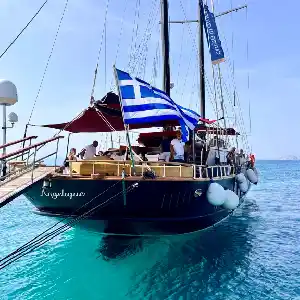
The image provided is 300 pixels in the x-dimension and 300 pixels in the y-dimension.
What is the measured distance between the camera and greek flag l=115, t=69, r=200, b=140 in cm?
929

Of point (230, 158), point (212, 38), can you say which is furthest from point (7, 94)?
point (212, 38)

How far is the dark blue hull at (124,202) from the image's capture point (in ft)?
30.9

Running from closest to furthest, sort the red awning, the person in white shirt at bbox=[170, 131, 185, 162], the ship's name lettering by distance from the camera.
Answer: the ship's name lettering → the person in white shirt at bbox=[170, 131, 185, 162] → the red awning

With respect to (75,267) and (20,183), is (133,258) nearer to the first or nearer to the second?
(75,267)

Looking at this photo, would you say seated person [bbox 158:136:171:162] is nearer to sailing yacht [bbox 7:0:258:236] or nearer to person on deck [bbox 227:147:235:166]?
sailing yacht [bbox 7:0:258:236]

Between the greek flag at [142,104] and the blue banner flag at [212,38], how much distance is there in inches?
360

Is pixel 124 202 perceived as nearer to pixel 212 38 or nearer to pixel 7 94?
pixel 7 94

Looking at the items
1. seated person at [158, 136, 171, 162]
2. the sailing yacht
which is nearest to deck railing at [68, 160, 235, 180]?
the sailing yacht

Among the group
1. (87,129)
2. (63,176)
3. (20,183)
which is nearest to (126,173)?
(63,176)

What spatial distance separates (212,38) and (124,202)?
12.6 metres

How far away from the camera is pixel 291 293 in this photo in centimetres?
841

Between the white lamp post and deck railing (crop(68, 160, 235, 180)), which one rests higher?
the white lamp post

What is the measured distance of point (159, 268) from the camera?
10070mm

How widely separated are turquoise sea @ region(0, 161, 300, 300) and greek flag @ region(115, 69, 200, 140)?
4041mm
